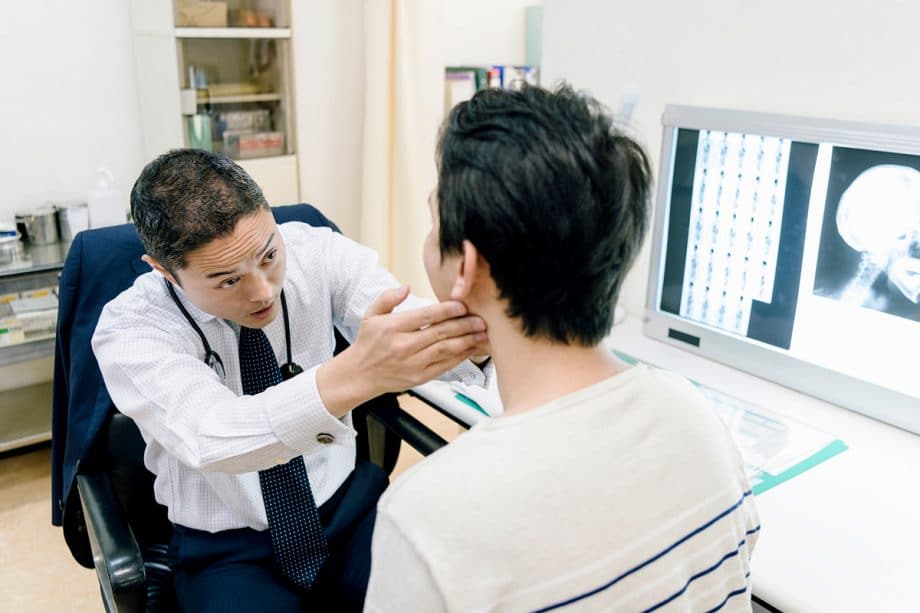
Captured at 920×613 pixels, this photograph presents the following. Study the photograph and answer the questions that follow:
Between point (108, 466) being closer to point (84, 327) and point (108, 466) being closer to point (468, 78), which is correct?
point (84, 327)

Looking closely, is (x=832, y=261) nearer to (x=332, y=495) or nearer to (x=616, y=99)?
(x=616, y=99)

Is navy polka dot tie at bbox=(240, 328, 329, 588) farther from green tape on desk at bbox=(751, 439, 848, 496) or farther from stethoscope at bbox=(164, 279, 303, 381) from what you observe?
green tape on desk at bbox=(751, 439, 848, 496)

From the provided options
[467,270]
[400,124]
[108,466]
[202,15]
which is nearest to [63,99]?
[202,15]

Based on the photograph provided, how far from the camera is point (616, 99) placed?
1990mm

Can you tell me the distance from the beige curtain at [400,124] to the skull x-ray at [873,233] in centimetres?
213

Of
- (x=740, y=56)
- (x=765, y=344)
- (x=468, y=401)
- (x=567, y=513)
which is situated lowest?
(x=468, y=401)

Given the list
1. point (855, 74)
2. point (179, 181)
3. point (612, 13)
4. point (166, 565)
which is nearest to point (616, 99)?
point (612, 13)

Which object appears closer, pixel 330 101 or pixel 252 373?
pixel 252 373

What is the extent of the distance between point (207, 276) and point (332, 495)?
52cm

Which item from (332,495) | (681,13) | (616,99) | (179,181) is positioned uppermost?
(681,13)

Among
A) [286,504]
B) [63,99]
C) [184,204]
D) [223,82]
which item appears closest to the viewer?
[184,204]

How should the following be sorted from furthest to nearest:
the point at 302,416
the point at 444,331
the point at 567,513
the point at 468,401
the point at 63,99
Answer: the point at 63,99 < the point at 468,401 < the point at 302,416 < the point at 444,331 < the point at 567,513

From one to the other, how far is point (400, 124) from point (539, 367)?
256 cm

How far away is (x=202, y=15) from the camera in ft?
9.27
